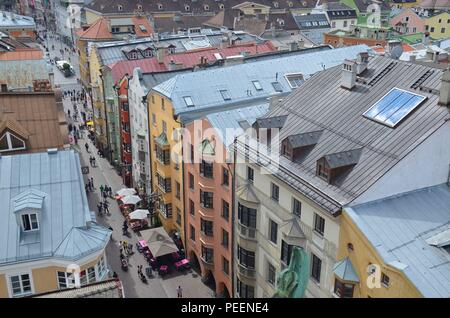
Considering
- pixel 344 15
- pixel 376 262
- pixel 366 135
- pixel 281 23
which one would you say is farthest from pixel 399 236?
pixel 344 15

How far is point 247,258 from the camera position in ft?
126

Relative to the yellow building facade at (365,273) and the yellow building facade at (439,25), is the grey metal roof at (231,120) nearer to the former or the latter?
the yellow building facade at (365,273)

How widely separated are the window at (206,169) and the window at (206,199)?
5.45 ft

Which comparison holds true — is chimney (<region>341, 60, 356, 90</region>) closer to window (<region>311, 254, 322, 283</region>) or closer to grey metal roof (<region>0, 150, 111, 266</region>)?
window (<region>311, 254, 322, 283</region>)

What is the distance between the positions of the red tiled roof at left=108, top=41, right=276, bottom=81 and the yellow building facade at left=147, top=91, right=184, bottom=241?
46.6 feet

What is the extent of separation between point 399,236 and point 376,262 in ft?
6.68

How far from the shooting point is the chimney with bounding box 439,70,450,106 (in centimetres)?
2855

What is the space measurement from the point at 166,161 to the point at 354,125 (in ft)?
79.8

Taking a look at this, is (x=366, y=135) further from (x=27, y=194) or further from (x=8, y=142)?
(x=8, y=142)

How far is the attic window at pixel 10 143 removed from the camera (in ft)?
139

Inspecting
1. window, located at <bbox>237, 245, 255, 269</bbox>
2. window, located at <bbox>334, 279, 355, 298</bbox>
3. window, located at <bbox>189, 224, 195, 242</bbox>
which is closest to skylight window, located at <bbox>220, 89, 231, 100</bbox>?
window, located at <bbox>189, 224, 195, 242</bbox>

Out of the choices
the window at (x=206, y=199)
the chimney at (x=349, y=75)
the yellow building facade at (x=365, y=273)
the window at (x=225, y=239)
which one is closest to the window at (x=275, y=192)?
the yellow building facade at (x=365, y=273)

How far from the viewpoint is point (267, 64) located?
2152 inches

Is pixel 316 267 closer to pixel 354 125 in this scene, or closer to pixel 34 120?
pixel 354 125
